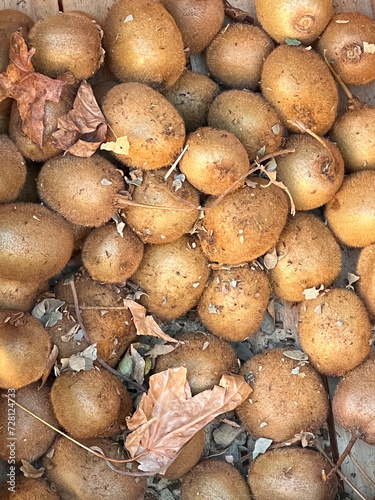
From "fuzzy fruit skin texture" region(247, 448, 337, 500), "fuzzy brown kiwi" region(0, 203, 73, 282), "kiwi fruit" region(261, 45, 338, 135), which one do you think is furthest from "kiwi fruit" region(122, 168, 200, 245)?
"fuzzy fruit skin texture" region(247, 448, 337, 500)

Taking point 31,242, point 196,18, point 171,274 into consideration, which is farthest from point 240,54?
point 31,242

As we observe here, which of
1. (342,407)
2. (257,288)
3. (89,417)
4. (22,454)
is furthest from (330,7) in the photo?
(22,454)

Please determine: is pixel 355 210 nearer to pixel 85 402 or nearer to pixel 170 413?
pixel 170 413

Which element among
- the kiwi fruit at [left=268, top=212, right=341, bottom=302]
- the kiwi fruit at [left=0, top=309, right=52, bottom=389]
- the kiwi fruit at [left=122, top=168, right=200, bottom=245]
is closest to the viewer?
the kiwi fruit at [left=0, top=309, right=52, bottom=389]

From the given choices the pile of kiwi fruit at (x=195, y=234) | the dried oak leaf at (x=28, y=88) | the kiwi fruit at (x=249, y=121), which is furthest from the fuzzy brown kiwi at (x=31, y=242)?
the kiwi fruit at (x=249, y=121)

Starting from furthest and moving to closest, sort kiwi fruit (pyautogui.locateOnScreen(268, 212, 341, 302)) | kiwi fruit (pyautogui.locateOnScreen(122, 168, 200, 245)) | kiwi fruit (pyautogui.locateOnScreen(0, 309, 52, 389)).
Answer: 1. kiwi fruit (pyautogui.locateOnScreen(268, 212, 341, 302))
2. kiwi fruit (pyautogui.locateOnScreen(122, 168, 200, 245))
3. kiwi fruit (pyautogui.locateOnScreen(0, 309, 52, 389))

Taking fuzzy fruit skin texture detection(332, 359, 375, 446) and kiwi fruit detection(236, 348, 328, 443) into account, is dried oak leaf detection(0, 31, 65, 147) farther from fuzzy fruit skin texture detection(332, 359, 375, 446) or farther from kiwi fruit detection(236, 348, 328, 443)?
fuzzy fruit skin texture detection(332, 359, 375, 446)
